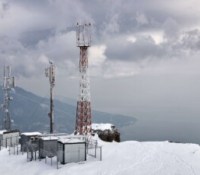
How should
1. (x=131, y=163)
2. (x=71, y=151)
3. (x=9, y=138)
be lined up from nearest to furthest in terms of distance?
(x=131, y=163) < (x=71, y=151) < (x=9, y=138)

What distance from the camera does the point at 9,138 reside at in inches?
2968

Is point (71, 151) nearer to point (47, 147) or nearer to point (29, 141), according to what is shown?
point (47, 147)

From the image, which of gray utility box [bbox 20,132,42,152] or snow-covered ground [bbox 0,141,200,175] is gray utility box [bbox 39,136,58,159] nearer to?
snow-covered ground [bbox 0,141,200,175]

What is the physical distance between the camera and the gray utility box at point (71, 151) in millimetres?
46562

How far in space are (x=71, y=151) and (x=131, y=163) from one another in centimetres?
749

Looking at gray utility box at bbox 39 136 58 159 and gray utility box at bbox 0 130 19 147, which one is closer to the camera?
gray utility box at bbox 39 136 58 159

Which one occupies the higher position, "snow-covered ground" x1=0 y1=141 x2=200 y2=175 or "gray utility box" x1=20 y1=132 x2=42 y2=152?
"gray utility box" x1=20 y1=132 x2=42 y2=152

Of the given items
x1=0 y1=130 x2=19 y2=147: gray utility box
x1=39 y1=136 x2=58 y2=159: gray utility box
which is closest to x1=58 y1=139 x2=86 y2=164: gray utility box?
x1=39 y1=136 x2=58 y2=159: gray utility box

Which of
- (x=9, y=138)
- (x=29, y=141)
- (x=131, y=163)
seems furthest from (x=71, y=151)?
(x=9, y=138)

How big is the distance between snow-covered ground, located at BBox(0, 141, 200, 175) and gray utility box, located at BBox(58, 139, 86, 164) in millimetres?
1062

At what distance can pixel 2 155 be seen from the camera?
6153 cm

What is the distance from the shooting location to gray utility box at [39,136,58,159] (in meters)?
52.2

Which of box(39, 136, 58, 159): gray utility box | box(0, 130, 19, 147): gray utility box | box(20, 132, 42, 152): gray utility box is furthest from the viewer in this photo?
box(0, 130, 19, 147): gray utility box

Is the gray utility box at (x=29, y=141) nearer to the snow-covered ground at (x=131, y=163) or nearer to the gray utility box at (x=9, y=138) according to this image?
the snow-covered ground at (x=131, y=163)
